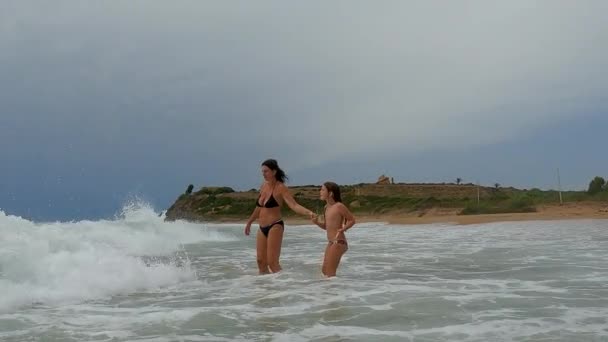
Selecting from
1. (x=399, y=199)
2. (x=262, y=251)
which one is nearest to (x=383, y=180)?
(x=399, y=199)

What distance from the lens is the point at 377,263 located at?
11062 millimetres

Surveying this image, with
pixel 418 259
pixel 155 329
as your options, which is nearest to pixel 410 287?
pixel 155 329

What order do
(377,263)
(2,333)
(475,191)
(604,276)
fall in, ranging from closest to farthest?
1. (2,333)
2. (604,276)
3. (377,263)
4. (475,191)

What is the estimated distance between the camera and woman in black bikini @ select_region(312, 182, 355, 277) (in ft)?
26.8

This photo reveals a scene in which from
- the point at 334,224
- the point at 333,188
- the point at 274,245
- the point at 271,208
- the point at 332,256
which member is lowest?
the point at 332,256

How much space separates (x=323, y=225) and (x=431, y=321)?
10.6 feet

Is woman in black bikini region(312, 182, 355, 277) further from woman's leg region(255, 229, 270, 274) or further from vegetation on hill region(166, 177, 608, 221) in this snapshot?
vegetation on hill region(166, 177, 608, 221)

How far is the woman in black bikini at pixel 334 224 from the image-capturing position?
8.18 metres

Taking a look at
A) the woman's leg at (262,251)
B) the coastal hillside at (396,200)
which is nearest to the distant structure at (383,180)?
the coastal hillside at (396,200)

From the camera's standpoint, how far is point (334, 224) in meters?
8.31

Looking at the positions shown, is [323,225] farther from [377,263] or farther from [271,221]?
[377,263]

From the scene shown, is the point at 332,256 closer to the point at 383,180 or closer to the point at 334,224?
the point at 334,224

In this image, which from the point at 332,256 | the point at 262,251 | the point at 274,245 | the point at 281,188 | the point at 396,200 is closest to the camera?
the point at 332,256

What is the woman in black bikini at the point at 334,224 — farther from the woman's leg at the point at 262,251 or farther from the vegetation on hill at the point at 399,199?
the vegetation on hill at the point at 399,199
